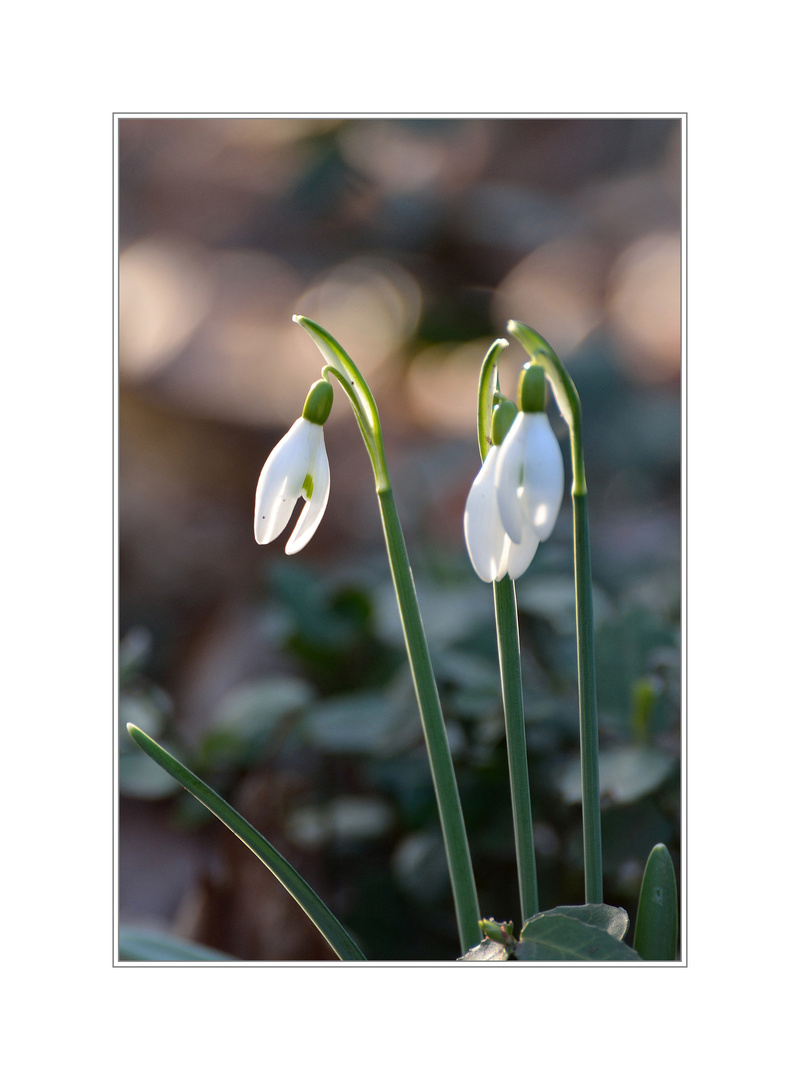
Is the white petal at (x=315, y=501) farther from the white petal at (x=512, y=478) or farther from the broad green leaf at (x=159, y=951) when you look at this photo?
the broad green leaf at (x=159, y=951)

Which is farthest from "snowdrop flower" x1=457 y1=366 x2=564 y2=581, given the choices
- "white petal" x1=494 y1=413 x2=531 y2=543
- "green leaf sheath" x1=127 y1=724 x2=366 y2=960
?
"green leaf sheath" x1=127 y1=724 x2=366 y2=960

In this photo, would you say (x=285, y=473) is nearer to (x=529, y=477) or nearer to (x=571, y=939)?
(x=529, y=477)

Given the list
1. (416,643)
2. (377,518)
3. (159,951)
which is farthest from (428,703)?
(377,518)

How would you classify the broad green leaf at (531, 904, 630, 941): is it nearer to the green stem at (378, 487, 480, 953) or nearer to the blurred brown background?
the green stem at (378, 487, 480, 953)
